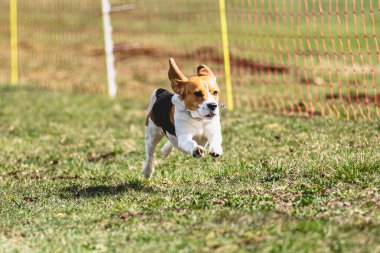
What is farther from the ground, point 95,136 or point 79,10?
point 79,10

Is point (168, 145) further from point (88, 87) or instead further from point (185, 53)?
point (185, 53)

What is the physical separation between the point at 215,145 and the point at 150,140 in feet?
4.26

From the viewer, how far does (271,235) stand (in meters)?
5.57

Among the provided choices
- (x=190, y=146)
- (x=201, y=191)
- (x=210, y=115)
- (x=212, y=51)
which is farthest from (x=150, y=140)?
(x=212, y=51)

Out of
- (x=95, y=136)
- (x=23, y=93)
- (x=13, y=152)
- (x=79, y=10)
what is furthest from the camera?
(x=79, y=10)

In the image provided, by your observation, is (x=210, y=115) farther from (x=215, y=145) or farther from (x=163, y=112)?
(x=163, y=112)

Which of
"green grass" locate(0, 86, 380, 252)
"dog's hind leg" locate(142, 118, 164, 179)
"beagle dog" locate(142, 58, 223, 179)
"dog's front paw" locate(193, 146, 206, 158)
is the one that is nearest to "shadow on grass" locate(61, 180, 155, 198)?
"green grass" locate(0, 86, 380, 252)

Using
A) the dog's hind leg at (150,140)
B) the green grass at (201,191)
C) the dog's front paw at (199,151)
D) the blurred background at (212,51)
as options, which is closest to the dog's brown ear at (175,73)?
the dog's hind leg at (150,140)

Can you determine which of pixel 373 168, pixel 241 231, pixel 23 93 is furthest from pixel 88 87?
pixel 241 231

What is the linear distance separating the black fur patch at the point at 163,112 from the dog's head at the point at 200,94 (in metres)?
0.34

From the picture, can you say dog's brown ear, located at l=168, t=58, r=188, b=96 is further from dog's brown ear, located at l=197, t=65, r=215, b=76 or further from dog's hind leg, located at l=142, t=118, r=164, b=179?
dog's hind leg, located at l=142, t=118, r=164, b=179

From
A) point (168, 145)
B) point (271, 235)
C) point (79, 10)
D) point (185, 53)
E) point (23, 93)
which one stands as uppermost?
point (79, 10)

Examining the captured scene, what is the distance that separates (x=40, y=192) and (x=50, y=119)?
5968mm

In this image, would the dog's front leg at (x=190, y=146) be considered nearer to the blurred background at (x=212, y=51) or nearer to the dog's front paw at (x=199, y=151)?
the dog's front paw at (x=199, y=151)
